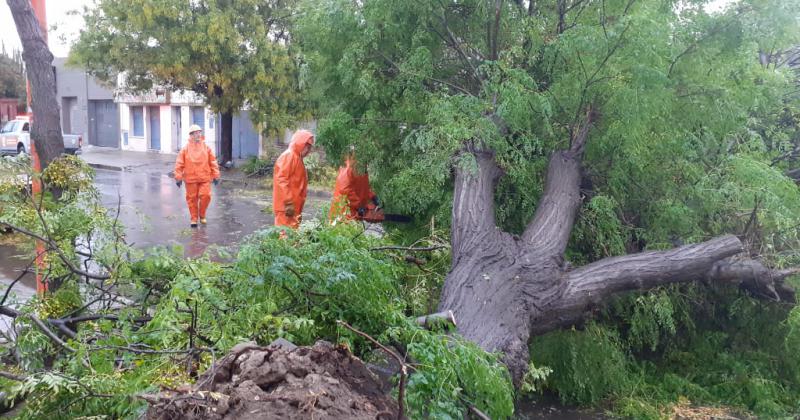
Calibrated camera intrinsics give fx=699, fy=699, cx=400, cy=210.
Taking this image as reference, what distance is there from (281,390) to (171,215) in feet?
34.3

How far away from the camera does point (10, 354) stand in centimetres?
365

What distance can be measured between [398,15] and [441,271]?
222 cm

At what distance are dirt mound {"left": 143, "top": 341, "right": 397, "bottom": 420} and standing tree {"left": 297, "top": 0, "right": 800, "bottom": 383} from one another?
1374 millimetres

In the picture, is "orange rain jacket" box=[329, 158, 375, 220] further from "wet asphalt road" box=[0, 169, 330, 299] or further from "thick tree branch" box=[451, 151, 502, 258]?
"thick tree branch" box=[451, 151, 502, 258]

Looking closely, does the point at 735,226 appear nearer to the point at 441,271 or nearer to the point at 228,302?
the point at 441,271

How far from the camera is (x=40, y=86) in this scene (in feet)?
15.6

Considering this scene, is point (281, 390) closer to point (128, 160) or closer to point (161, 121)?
point (128, 160)

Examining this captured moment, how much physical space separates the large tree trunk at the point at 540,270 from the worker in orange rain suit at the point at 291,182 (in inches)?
108

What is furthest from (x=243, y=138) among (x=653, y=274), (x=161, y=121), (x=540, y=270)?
(x=653, y=274)

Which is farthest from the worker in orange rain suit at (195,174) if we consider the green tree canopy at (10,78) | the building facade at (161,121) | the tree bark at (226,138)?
the green tree canopy at (10,78)

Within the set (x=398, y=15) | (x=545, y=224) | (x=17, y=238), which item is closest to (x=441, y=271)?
(x=545, y=224)

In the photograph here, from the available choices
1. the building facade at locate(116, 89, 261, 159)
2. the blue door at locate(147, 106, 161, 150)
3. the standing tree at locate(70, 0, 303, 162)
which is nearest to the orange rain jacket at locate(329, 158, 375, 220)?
the standing tree at locate(70, 0, 303, 162)

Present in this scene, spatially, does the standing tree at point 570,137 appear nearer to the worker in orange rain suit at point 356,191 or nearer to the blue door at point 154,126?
the worker in orange rain suit at point 356,191

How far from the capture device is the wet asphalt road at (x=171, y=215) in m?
8.23
